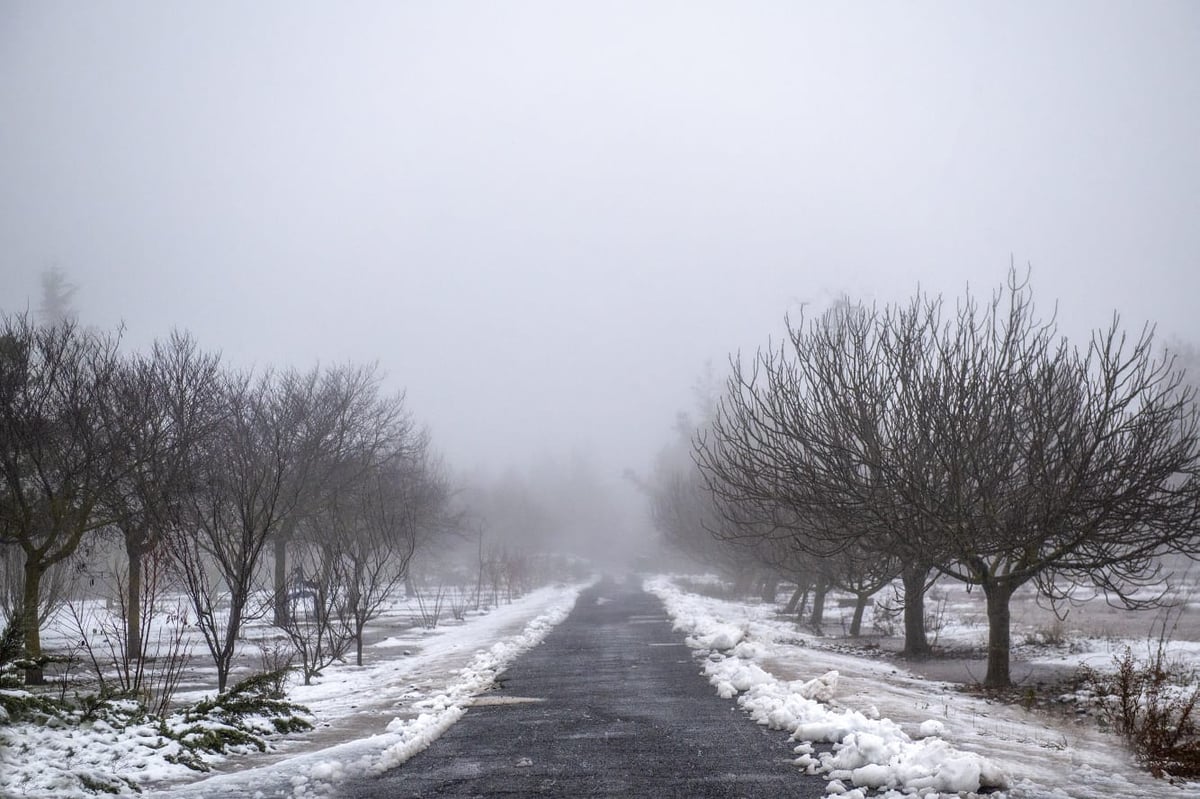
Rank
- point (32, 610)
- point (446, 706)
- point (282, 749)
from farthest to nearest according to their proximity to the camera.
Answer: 1. point (32, 610)
2. point (446, 706)
3. point (282, 749)

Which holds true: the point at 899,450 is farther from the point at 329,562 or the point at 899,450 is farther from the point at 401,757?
the point at 329,562

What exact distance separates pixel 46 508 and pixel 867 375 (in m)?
14.2

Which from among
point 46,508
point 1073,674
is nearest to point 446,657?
point 46,508

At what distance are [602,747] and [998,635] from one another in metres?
7.95

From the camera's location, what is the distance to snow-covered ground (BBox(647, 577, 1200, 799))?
5895 millimetres

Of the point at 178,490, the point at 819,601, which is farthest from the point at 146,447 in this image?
the point at 819,601

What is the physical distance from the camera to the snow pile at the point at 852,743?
18.9 ft

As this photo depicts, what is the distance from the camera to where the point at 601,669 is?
1341 cm

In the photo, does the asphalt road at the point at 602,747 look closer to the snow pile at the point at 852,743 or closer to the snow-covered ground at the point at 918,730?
the snow pile at the point at 852,743

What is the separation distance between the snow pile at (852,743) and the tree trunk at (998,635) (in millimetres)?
3518

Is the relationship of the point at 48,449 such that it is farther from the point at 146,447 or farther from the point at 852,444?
the point at 852,444

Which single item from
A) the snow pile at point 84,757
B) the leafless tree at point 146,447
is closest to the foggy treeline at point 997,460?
the snow pile at point 84,757

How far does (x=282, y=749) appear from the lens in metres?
7.64

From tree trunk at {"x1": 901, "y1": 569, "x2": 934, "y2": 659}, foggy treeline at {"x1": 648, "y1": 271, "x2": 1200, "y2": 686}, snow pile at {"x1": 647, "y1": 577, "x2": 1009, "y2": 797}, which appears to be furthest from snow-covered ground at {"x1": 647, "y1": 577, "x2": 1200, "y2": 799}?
foggy treeline at {"x1": 648, "y1": 271, "x2": 1200, "y2": 686}
